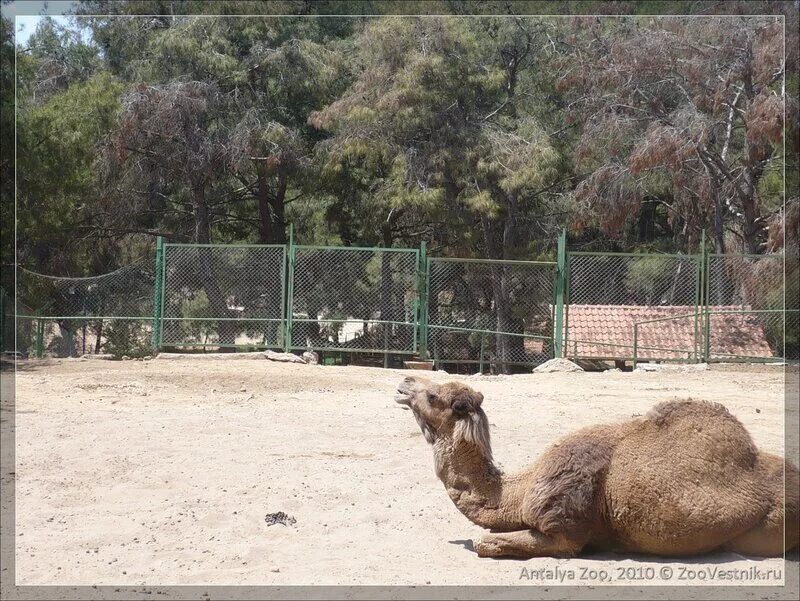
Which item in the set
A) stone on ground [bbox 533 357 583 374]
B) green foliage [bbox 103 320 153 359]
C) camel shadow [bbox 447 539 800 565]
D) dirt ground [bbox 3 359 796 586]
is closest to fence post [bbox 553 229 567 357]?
stone on ground [bbox 533 357 583 374]

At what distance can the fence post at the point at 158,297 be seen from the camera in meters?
17.5

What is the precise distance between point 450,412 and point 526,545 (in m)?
0.86

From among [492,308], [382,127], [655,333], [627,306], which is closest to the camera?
[655,333]

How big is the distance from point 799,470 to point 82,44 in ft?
74.5

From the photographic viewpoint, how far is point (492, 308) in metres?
20.0

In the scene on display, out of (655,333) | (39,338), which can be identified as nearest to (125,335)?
(39,338)

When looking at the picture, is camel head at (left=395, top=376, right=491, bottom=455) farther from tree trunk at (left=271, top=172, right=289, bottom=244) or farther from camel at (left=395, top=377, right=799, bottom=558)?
tree trunk at (left=271, top=172, right=289, bottom=244)

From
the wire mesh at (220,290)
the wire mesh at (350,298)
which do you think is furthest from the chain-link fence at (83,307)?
the wire mesh at (350,298)

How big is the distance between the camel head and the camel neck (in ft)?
0.19

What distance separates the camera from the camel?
4.97 meters

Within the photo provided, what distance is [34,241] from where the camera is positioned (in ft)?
66.2

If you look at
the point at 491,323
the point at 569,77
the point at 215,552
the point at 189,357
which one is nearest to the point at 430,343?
the point at 491,323

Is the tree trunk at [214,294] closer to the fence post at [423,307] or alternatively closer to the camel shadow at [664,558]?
the fence post at [423,307]

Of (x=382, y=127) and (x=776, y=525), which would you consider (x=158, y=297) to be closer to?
(x=382, y=127)
